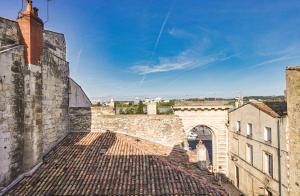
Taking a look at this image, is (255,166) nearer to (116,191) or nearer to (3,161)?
(116,191)

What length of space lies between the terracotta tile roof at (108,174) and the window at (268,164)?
8.54 metres

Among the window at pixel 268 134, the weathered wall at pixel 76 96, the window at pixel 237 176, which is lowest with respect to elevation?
the window at pixel 237 176

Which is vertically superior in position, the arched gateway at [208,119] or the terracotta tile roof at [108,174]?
the arched gateway at [208,119]

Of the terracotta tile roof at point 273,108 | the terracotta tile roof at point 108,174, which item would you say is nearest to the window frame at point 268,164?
the terracotta tile roof at point 273,108

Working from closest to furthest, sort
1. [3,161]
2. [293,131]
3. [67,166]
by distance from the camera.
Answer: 1. [3,161]
2. [67,166]
3. [293,131]

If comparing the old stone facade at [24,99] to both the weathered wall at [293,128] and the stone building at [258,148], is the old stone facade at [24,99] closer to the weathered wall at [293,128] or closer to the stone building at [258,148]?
the weathered wall at [293,128]

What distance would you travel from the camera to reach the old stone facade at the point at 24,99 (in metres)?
9.44

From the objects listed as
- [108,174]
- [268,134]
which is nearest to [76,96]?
[108,174]

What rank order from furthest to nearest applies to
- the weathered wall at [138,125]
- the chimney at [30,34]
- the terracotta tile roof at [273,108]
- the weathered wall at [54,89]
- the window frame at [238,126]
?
the window frame at [238,126] → the terracotta tile roof at [273,108] → the weathered wall at [138,125] → the weathered wall at [54,89] → the chimney at [30,34]

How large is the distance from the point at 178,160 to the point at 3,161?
312 inches

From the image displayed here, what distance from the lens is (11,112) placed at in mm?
9695

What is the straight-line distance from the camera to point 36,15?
1180cm

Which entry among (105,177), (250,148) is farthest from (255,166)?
(105,177)

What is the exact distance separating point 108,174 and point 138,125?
6.23m
